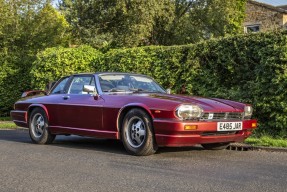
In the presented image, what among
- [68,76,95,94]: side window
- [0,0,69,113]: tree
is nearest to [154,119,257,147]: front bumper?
[68,76,95,94]: side window

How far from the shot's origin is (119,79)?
8609 mm

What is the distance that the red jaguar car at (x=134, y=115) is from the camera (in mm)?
7031

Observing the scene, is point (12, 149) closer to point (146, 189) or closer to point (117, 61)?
point (146, 189)

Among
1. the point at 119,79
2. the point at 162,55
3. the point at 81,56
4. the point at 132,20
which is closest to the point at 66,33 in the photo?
the point at 132,20

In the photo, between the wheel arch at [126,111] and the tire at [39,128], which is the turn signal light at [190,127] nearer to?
the wheel arch at [126,111]

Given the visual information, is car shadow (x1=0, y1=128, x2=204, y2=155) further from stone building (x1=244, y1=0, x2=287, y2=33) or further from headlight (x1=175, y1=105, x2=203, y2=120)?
stone building (x1=244, y1=0, x2=287, y2=33)

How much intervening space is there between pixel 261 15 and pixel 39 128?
23.4 meters

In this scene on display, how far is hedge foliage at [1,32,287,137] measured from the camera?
31.4 feet

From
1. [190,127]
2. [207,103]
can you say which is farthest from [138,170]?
→ [207,103]

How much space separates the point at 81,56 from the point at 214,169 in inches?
366

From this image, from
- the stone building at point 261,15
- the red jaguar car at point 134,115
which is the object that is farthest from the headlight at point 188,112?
the stone building at point 261,15

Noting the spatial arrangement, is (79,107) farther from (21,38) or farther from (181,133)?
(21,38)

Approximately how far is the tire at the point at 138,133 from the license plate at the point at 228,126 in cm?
105

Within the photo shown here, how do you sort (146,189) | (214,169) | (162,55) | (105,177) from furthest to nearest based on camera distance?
(162,55) < (214,169) < (105,177) < (146,189)
